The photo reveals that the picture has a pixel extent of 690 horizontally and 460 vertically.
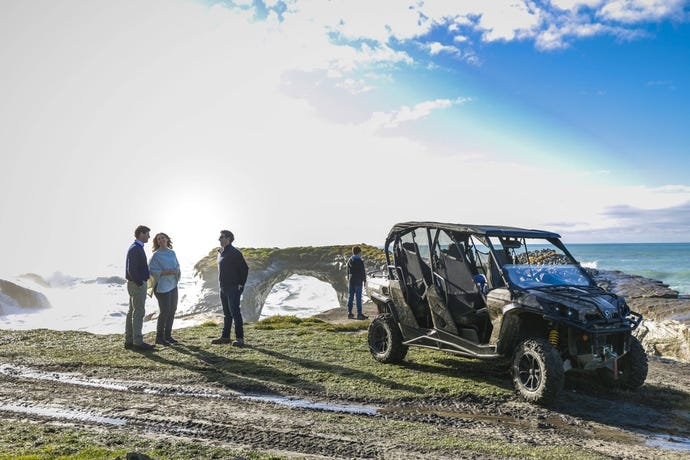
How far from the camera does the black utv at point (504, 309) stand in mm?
6371

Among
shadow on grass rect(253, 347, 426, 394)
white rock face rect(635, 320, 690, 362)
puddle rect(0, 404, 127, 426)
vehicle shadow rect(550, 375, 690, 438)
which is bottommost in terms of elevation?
white rock face rect(635, 320, 690, 362)

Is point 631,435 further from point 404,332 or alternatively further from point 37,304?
point 37,304

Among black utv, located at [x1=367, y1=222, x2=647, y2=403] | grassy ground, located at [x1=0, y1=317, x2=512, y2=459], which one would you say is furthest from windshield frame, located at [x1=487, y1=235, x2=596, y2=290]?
grassy ground, located at [x1=0, y1=317, x2=512, y2=459]

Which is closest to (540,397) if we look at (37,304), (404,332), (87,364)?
(404,332)

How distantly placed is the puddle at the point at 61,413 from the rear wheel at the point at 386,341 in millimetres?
4481

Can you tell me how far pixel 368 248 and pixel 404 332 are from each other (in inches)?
1142

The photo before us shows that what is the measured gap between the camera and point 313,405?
638cm

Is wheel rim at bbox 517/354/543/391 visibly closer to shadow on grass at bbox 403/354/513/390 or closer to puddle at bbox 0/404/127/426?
shadow on grass at bbox 403/354/513/390

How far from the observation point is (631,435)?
539 centimetres

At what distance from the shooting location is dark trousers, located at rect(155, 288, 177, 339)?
34.4 feet

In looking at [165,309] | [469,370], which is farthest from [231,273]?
[469,370]

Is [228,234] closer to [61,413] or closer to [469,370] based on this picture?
[61,413]

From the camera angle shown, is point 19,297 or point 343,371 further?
point 19,297

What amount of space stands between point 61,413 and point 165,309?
471 cm
